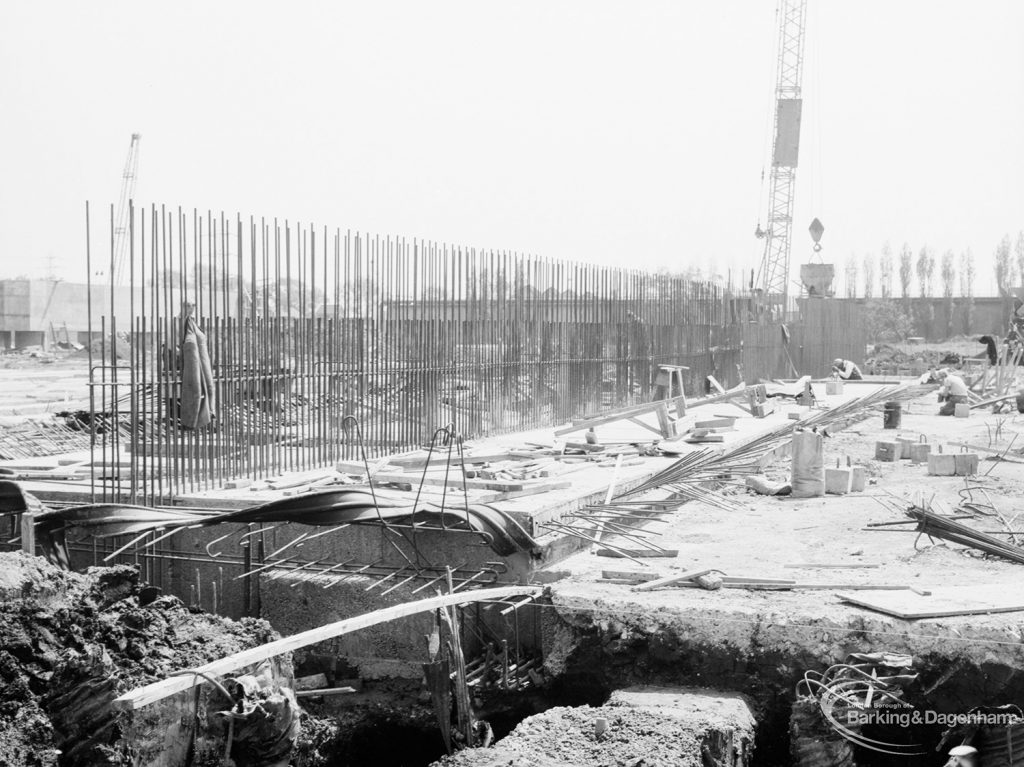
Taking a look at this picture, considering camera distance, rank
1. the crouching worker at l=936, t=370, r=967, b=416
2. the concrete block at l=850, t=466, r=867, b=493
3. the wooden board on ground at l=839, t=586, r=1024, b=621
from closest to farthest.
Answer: the wooden board on ground at l=839, t=586, r=1024, b=621 → the concrete block at l=850, t=466, r=867, b=493 → the crouching worker at l=936, t=370, r=967, b=416

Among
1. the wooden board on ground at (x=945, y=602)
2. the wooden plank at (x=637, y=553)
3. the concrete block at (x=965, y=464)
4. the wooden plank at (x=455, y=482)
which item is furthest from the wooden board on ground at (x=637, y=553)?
the concrete block at (x=965, y=464)

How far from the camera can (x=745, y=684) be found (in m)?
7.40

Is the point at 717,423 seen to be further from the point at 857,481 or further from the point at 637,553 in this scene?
the point at 637,553

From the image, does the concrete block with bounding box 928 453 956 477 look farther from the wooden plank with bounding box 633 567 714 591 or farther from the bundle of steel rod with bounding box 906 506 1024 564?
the wooden plank with bounding box 633 567 714 591

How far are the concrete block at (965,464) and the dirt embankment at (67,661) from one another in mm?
10755

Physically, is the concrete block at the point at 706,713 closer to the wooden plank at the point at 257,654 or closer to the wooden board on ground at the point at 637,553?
the wooden plank at the point at 257,654

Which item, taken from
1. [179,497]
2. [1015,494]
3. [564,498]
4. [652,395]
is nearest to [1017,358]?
[652,395]

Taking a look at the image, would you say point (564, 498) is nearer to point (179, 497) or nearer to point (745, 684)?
point (745, 684)

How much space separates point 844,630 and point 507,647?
2.45m

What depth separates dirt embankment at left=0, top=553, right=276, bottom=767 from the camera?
5.88m

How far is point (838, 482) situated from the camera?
13.0 meters

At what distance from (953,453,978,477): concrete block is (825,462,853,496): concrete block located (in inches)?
88.7

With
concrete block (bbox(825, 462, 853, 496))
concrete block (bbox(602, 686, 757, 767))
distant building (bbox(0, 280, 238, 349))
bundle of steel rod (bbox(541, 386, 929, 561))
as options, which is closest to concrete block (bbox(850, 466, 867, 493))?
concrete block (bbox(825, 462, 853, 496))

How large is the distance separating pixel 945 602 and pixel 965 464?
741cm
